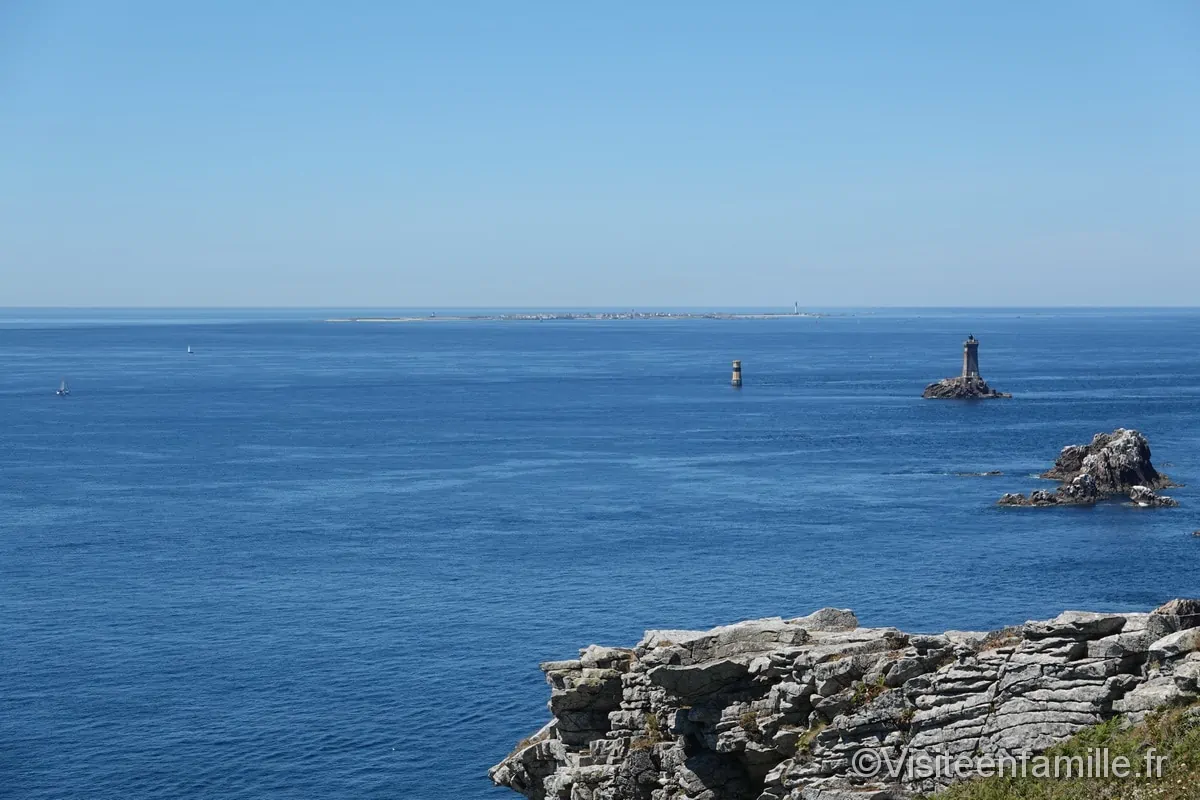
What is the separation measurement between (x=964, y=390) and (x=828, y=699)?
16697cm

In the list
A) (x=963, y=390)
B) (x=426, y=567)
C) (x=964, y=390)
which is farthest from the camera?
(x=963, y=390)

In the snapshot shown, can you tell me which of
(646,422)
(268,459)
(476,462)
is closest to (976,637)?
(476,462)

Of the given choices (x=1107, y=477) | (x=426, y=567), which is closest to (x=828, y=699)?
(x=426, y=567)

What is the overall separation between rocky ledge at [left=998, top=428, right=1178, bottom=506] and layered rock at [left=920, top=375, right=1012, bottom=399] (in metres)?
73.0

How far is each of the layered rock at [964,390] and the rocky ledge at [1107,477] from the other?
7302cm

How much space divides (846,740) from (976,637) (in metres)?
4.01

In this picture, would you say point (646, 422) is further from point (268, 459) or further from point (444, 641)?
point (444, 641)

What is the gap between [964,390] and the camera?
627 feet

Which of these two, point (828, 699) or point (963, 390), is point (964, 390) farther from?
point (828, 699)

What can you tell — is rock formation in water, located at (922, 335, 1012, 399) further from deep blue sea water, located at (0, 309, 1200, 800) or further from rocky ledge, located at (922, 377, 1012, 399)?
deep blue sea water, located at (0, 309, 1200, 800)

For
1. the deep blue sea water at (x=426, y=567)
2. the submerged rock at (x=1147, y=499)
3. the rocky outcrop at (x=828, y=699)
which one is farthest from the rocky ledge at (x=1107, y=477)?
the rocky outcrop at (x=828, y=699)

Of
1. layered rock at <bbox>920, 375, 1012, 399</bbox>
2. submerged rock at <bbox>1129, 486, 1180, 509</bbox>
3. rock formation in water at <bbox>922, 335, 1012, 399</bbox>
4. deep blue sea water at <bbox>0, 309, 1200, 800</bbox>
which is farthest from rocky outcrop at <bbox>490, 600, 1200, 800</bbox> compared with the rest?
rock formation in water at <bbox>922, 335, 1012, 399</bbox>

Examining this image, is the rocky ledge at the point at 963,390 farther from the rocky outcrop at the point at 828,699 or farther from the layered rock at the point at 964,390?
the rocky outcrop at the point at 828,699

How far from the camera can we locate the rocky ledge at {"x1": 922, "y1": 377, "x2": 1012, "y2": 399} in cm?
19125
